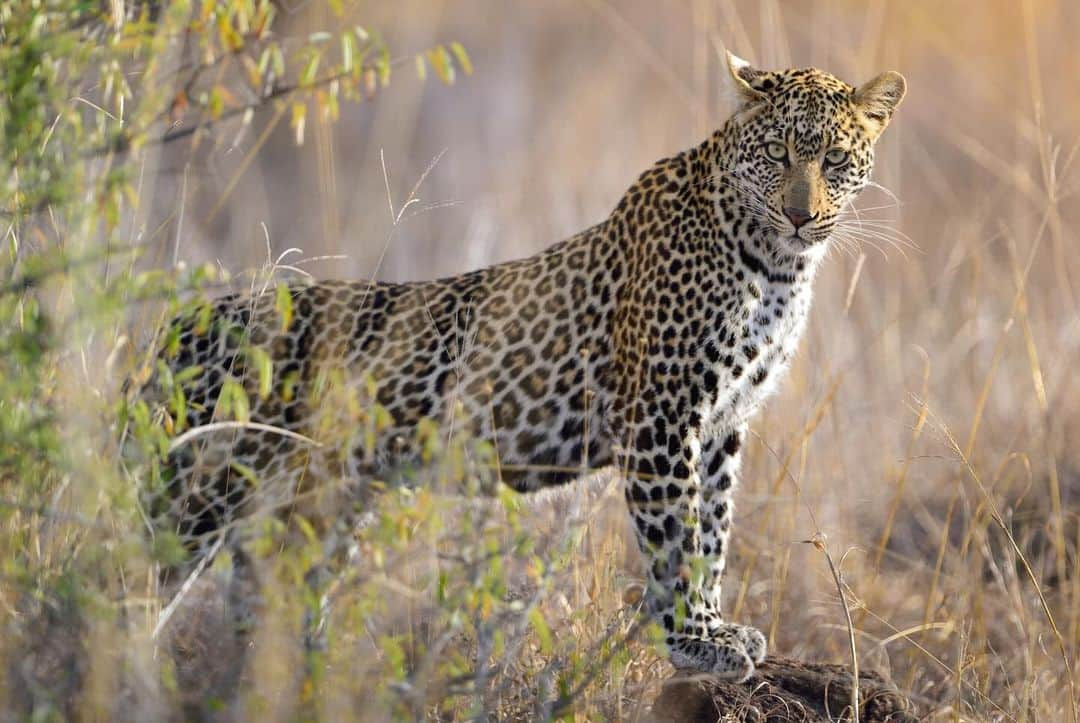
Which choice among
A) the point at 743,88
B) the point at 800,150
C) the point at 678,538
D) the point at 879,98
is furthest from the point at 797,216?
the point at 678,538

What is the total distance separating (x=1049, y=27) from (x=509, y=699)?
57.5ft

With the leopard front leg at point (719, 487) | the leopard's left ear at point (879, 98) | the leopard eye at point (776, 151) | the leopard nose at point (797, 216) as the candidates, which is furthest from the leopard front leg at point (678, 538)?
the leopard's left ear at point (879, 98)

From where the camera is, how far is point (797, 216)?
6.88 meters

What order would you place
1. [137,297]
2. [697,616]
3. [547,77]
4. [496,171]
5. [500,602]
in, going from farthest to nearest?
1. [547,77]
2. [496,171]
3. [697,616]
4. [500,602]
5. [137,297]

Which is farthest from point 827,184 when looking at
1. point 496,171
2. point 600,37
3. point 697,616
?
point 600,37

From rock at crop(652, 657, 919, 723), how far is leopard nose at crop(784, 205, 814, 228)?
1882mm

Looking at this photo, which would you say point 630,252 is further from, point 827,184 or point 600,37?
point 600,37

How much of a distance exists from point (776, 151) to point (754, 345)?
863mm

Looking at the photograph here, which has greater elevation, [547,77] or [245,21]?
[245,21]

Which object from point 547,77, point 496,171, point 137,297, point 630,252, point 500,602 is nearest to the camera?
point 137,297

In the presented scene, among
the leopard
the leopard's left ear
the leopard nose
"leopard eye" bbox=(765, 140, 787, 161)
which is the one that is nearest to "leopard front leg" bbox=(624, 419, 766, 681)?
the leopard

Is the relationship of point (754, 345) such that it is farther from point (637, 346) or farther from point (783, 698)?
point (783, 698)

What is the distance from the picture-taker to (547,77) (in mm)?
20203

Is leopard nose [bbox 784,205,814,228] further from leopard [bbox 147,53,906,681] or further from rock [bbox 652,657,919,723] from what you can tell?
rock [bbox 652,657,919,723]
